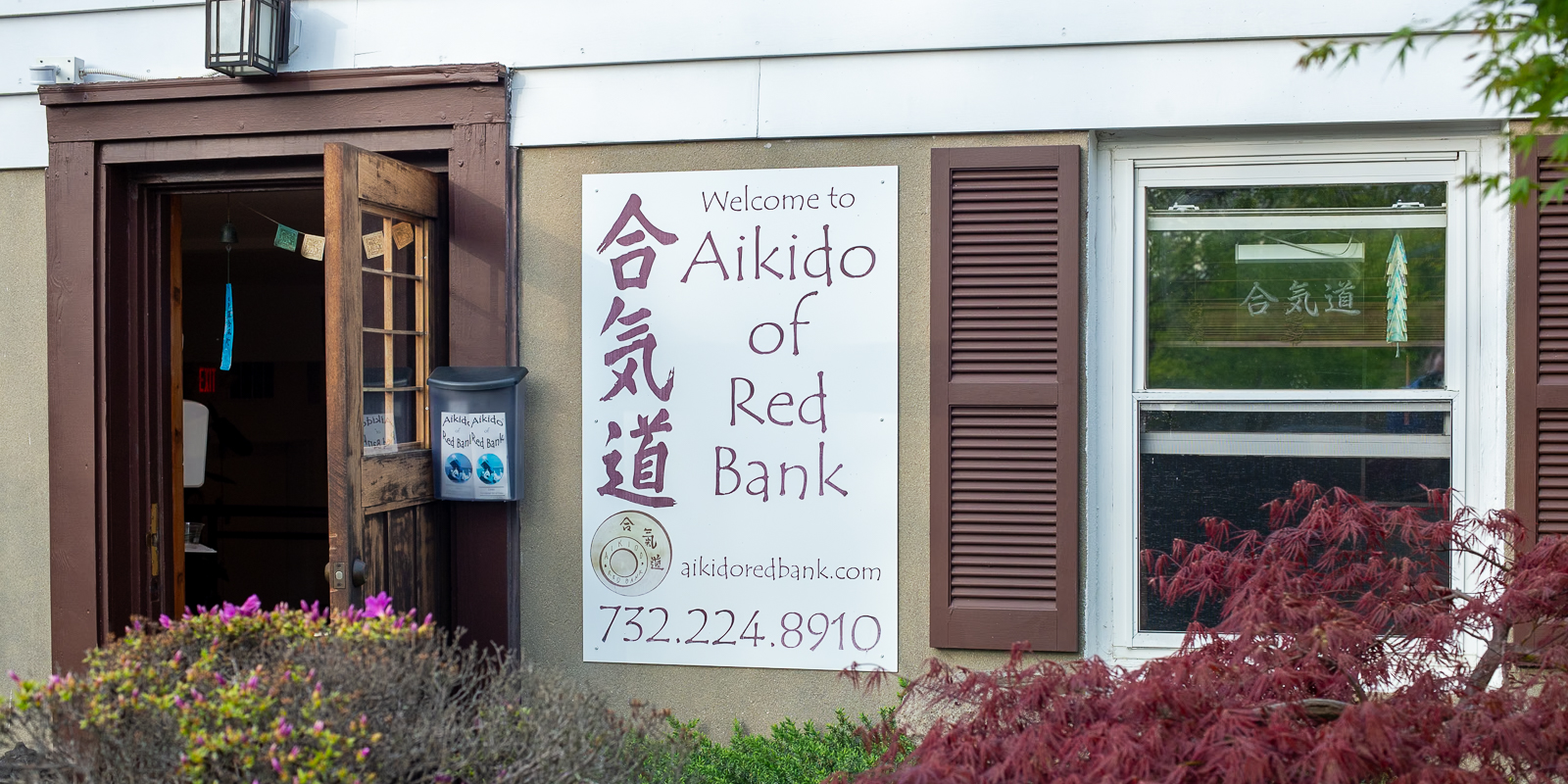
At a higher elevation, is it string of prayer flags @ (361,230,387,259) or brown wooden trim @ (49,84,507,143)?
brown wooden trim @ (49,84,507,143)

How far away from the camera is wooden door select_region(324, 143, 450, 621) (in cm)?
359

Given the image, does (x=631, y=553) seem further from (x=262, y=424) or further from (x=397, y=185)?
(x=262, y=424)

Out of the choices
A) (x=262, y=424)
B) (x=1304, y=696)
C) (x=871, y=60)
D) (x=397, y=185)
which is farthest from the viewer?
(x=262, y=424)

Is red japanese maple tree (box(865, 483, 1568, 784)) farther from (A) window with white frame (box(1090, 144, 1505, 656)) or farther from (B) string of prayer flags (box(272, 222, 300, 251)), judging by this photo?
(B) string of prayer flags (box(272, 222, 300, 251))

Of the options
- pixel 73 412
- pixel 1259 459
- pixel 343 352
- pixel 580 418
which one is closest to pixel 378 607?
pixel 343 352

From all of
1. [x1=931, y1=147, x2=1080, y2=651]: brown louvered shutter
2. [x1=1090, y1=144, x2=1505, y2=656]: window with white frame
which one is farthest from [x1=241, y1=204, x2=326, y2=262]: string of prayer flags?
[x1=1090, y1=144, x2=1505, y2=656]: window with white frame

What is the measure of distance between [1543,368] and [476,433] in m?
3.65

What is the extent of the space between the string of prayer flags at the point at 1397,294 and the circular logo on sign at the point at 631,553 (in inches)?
104

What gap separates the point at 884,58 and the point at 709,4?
0.67 m

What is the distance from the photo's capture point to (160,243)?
4.63 m

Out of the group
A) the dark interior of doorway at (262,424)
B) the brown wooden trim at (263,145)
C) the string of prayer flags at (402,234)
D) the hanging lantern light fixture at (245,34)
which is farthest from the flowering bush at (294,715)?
the dark interior of doorway at (262,424)

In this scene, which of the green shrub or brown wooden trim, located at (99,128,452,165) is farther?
brown wooden trim, located at (99,128,452,165)

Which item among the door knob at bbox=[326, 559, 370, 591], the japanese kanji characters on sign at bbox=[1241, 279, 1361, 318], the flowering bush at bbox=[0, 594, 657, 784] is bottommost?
the flowering bush at bbox=[0, 594, 657, 784]

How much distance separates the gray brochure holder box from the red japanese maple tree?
1.84m
